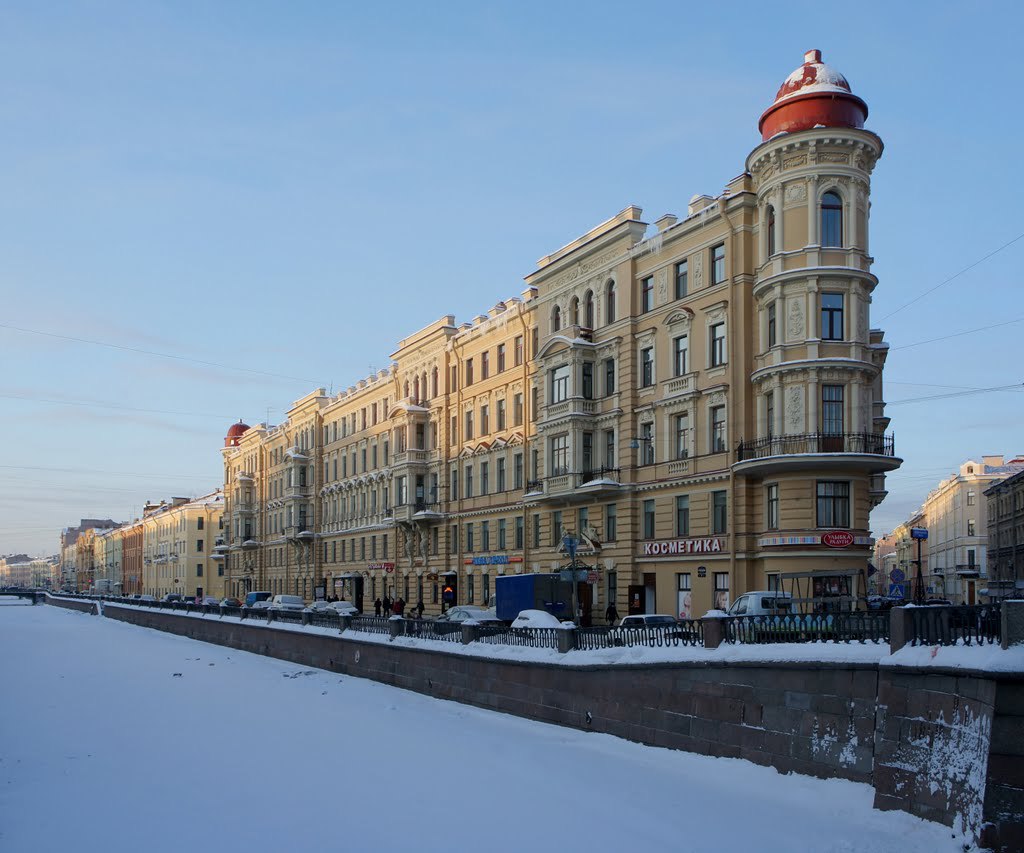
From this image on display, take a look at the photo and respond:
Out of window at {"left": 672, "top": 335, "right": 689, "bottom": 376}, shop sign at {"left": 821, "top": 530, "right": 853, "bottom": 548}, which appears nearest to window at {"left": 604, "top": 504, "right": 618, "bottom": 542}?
window at {"left": 672, "top": 335, "right": 689, "bottom": 376}

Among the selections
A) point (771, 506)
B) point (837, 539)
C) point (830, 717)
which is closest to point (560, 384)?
point (771, 506)

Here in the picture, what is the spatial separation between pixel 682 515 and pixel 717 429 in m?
3.76

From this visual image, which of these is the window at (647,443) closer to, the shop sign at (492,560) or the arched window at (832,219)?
the arched window at (832,219)

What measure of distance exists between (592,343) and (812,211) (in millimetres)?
12430

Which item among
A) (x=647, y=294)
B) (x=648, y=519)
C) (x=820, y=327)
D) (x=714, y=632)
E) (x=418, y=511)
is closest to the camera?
(x=714, y=632)

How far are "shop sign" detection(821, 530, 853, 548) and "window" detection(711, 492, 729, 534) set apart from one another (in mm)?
4113

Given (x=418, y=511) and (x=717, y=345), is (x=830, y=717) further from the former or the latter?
(x=418, y=511)

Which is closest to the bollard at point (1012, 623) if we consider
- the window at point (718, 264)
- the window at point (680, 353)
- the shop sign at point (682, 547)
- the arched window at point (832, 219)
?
the arched window at point (832, 219)

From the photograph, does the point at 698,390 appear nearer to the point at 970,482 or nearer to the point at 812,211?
the point at 812,211

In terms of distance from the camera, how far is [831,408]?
110ft

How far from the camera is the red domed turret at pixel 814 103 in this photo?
111 feet

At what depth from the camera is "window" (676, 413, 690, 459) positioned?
127 feet

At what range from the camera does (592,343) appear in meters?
43.7

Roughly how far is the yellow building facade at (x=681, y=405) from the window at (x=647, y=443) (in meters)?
0.10
